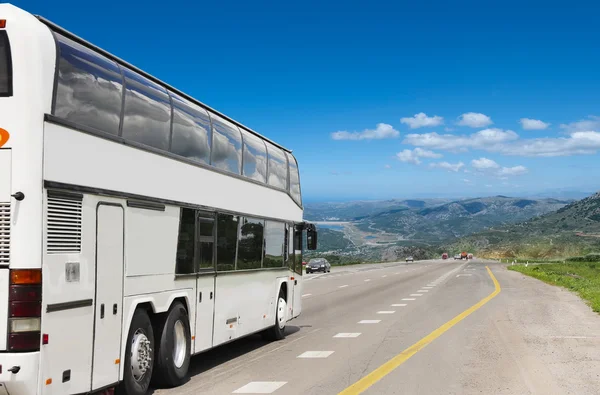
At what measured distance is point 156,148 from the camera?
970 cm

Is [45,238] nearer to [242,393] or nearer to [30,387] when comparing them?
[30,387]

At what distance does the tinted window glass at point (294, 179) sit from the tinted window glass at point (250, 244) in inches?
114

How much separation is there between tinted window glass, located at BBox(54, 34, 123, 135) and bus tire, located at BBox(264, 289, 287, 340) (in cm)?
739

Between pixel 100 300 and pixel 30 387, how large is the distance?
4.40 ft

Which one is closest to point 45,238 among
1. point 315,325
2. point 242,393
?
point 242,393

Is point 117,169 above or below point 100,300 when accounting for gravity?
above

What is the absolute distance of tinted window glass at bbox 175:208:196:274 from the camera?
33.3 feet

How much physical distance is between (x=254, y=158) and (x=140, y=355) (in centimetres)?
572

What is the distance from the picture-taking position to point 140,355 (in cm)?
906

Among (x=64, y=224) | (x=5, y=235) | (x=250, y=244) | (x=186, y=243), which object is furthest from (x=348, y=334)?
(x=5, y=235)

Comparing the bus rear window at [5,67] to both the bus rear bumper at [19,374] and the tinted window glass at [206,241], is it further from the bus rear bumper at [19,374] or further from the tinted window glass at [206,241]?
the tinted window glass at [206,241]

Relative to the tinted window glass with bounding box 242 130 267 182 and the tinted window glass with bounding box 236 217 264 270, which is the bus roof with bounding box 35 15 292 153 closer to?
the tinted window glass with bounding box 242 130 267 182

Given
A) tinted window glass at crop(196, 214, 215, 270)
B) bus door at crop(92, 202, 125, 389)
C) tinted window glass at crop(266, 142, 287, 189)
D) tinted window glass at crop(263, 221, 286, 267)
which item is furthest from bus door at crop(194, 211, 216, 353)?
tinted window glass at crop(266, 142, 287, 189)

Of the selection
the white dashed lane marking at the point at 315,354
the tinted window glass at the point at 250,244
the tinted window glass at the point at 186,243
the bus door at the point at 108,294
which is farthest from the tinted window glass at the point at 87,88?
the white dashed lane marking at the point at 315,354
